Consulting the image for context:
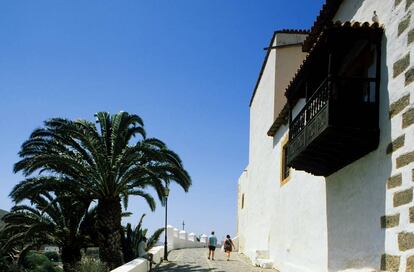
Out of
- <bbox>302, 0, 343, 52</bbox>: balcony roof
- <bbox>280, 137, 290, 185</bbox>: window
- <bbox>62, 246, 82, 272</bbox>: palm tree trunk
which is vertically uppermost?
<bbox>302, 0, 343, 52</bbox>: balcony roof

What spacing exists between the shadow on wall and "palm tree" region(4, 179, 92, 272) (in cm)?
999

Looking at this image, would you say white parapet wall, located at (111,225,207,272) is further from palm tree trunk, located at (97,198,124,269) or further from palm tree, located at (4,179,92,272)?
palm tree, located at (4,179,92,272)

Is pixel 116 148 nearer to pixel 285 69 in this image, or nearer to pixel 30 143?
pixel 30 143

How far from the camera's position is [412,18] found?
6.08m

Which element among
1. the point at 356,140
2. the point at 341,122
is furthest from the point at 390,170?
the point at 341,122

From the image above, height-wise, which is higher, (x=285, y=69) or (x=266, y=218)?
(x=285, y=69)

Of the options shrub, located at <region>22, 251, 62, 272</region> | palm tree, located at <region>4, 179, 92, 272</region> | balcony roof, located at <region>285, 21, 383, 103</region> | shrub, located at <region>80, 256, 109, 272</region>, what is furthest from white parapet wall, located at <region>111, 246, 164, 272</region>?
balcony roof, located at <region>285, 21, 383, 103</region>

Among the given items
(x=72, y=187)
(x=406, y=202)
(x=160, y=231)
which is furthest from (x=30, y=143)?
(x=406, y=202)

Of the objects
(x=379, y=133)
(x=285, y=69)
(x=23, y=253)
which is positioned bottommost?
(x=23, y=253)

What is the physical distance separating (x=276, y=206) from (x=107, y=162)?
5418 mm

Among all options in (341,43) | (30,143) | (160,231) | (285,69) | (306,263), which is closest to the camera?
(341,43)

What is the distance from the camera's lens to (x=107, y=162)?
1562 cm

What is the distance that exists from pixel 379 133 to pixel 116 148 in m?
10.5

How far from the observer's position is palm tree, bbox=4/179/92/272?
17.1 meters
